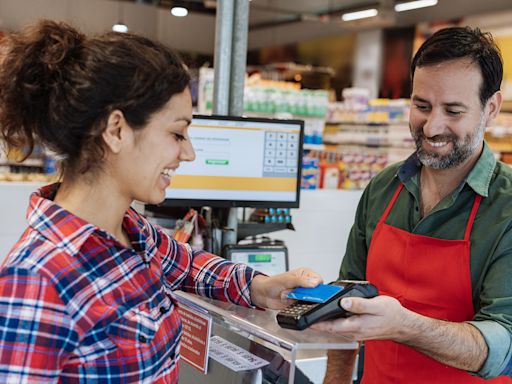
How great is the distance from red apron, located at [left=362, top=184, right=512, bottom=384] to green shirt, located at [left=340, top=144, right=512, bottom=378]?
0.09 ft

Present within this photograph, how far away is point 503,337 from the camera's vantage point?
1524 mm

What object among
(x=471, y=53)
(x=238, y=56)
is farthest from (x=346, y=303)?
(x=238, y=56)

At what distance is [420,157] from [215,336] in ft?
2.41

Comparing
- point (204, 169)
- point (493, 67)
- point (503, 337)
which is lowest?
point (503, 337)

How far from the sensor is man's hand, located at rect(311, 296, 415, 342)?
132cm

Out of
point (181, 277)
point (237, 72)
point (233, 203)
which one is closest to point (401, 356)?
point (181, 277)

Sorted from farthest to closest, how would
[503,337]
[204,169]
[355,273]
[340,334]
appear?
[204,169] → [355,273] → [503,337] → [340,334]

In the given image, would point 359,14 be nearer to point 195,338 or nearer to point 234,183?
point 234,183

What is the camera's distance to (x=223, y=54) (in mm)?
2906

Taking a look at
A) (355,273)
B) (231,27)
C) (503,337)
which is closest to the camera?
(503,337)

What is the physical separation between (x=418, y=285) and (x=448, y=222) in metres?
0.19

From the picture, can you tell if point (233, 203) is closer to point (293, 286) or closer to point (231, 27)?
point (231, 27)

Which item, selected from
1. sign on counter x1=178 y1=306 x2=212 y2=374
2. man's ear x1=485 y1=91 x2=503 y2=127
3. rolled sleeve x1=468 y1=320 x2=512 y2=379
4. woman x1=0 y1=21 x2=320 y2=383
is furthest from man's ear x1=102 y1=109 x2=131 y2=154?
man's ear x1=485 y1=91 x2=503 y2=127

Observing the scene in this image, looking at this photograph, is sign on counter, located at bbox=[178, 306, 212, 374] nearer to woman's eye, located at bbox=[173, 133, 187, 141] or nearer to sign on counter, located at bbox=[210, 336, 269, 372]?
sign on counter, located at bbox=[210, 336, 269, 372]
